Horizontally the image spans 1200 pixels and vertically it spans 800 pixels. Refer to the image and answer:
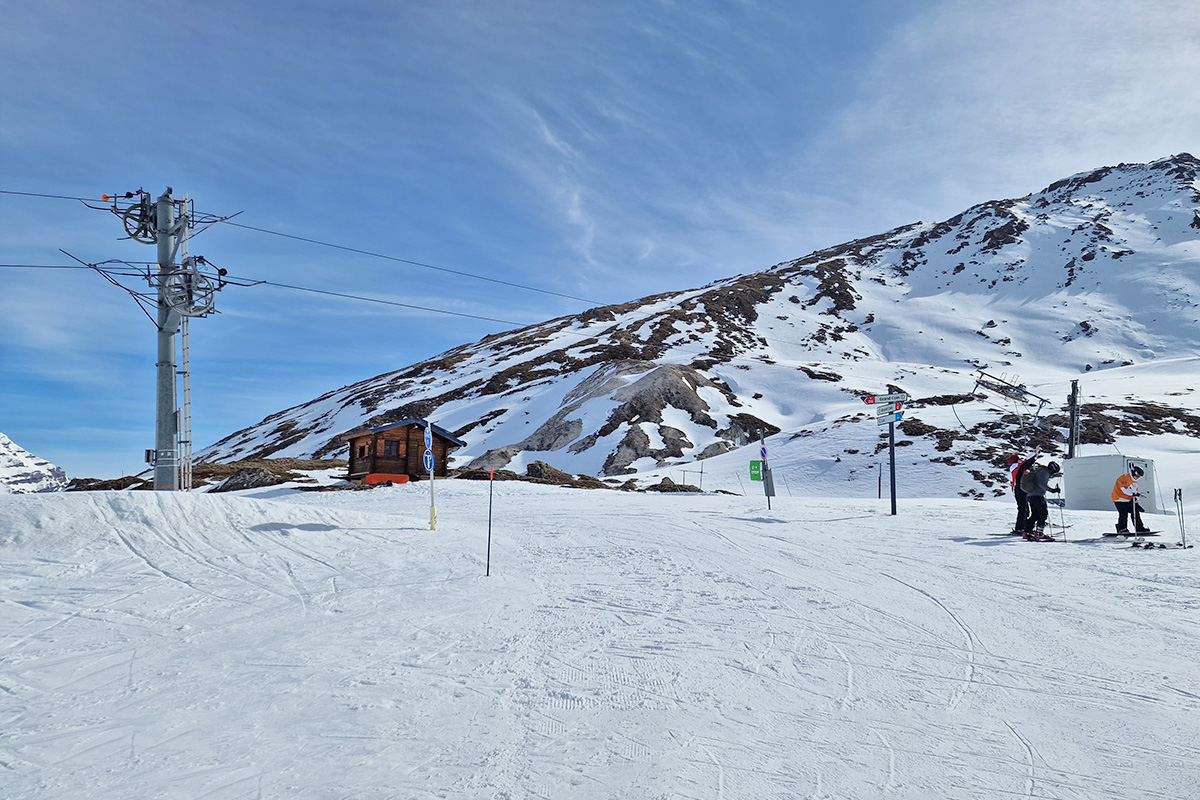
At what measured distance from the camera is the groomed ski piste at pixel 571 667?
15.2ft

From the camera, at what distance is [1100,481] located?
24.7 metres

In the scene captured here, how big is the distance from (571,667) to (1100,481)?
1032 inches

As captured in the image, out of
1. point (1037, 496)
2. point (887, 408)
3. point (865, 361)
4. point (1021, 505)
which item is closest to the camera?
point (1037, 496)

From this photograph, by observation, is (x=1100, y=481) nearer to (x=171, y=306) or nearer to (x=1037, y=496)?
(x=1037, y=496)

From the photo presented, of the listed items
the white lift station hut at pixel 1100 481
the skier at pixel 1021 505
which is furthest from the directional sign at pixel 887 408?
the white lift station hut at pixel 1100 481

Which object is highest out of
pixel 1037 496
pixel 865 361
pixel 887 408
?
pixel 865 361

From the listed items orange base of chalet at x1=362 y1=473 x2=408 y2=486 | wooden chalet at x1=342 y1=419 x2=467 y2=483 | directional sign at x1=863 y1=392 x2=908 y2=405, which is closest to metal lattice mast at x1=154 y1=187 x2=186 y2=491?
orange base of chalet at x1=362 y1=473 x2=408 y2=486

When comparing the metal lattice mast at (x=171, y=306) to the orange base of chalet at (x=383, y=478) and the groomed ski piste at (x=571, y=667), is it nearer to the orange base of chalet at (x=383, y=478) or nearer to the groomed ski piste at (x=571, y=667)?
the groomed ski piste at (x=571, y=667)

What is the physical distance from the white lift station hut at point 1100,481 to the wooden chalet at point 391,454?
28.0m

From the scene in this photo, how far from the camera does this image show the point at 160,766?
15.5ft

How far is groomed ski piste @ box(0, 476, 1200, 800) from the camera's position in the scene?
15.2 feet

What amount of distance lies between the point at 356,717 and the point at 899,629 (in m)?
6.13

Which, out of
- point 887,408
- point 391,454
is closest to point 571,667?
A: point 887,408

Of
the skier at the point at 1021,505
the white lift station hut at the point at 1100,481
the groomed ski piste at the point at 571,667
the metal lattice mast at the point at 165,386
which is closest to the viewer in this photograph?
the groomed ski piste at the point at 571,667
